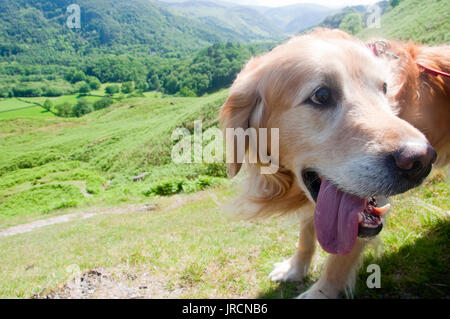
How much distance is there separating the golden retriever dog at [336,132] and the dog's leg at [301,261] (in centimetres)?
2

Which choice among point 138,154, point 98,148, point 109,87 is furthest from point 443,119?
point 109,87

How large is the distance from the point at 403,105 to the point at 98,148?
59951mm

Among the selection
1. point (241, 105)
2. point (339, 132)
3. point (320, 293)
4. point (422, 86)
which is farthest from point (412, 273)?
point (241, 105)

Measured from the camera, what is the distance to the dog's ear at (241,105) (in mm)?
3150

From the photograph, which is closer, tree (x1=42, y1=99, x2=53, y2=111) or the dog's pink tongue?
the dog's pink tongue

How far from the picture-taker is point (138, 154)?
39.9 m

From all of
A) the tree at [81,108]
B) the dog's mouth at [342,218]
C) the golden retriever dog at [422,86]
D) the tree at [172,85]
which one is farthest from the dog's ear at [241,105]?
the tree at [172,85]

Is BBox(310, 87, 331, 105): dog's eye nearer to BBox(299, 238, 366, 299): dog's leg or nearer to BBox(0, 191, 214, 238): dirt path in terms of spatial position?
BBox(299, 238, 366, 299): dog's leg

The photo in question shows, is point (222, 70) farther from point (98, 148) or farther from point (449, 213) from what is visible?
point (449, 213)

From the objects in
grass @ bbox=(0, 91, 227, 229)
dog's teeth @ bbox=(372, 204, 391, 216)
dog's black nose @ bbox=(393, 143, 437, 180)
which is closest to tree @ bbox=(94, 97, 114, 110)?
grass @ bbox=(0, 91, 227, 229)

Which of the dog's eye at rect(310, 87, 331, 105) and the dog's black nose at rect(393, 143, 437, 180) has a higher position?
the dog's eye at rect(310, 87, 331, 105)

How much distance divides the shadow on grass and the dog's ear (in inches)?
65.2

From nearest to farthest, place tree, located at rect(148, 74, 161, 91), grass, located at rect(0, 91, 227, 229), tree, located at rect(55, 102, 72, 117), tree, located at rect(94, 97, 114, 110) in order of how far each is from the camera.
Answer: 1. grass, located at rect(0, 91, 227, 229)
2. tree, located at rect(55, 102, 72, 117)
3. tree, located at rect(94, 97, 114, 110)
4. tree, located at rect(148, 74, 161, 91)

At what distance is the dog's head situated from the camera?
2107 millimetres
